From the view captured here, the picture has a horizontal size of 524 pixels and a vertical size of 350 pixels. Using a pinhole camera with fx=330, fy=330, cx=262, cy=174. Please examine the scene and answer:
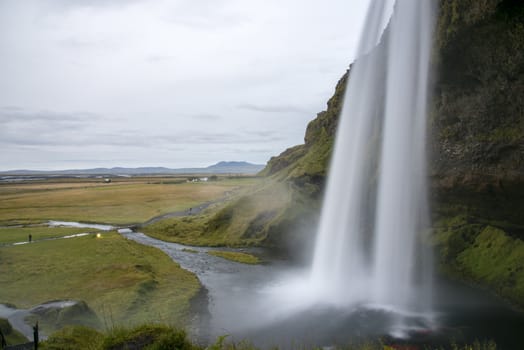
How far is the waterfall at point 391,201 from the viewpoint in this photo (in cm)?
3069

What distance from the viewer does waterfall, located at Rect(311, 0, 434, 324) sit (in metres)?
30.7

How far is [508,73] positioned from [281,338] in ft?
A: 87.9

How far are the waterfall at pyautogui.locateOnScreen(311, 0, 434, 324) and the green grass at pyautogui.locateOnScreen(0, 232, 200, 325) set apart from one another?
14.0 m

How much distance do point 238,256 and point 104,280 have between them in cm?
1860

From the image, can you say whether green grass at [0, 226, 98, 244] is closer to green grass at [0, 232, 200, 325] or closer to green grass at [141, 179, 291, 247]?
green grass at [0, 232, 200, 325]

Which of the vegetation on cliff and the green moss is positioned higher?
the vegetation on cliff

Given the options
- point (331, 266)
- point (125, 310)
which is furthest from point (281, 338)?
point (331, 266)

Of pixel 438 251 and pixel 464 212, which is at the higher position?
pixel 464 212

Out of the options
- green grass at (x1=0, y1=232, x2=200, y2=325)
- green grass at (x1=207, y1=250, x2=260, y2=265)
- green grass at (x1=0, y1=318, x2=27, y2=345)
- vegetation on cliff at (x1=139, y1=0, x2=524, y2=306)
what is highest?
vegetation on cliff at (x1=139, y1=0, x2=524, y2=306)

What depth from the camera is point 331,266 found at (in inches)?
1426

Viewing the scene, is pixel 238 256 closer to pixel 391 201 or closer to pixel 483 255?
pixel 391 201

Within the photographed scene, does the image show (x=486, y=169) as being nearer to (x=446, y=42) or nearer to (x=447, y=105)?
(x=447, y=105)

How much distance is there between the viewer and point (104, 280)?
34156 mm

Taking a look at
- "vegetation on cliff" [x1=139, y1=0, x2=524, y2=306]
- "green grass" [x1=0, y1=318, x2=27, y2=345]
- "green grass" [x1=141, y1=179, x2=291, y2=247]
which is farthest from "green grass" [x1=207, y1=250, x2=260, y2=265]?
"green grass" [x1=0, y1=318, x2=27, y2=345]
